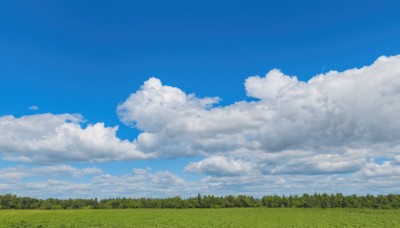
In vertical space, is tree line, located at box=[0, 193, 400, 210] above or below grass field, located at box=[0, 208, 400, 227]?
above

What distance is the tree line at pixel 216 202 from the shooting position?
145900 millimetres

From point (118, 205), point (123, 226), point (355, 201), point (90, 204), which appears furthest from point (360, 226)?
point (90, 204)

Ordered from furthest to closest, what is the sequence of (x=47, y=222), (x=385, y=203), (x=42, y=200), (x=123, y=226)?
(x=42, y=200) → (x=385, y=203) → (x=47, y=222) → (x=123, y=226)

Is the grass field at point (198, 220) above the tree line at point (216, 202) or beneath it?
beneath

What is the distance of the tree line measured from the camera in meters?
146

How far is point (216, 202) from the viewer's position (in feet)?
511

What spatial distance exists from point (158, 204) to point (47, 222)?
8135 centimetres

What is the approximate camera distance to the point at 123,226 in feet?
229

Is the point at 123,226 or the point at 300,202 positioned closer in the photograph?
the point at 123,226

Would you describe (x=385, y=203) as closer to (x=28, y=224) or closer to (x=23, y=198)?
(x=28, y=224)

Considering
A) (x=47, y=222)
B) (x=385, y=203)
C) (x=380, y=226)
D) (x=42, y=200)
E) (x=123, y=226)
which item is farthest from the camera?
(x=42, y=200)

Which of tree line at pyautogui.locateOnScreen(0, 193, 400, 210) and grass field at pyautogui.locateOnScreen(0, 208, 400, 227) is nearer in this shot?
grass field at pyautogui.locateOnScreen(0, 208, 400, 227)

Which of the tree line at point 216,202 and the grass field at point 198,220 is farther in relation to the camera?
the tree line at point 216,202

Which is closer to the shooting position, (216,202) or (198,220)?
(198,220)
